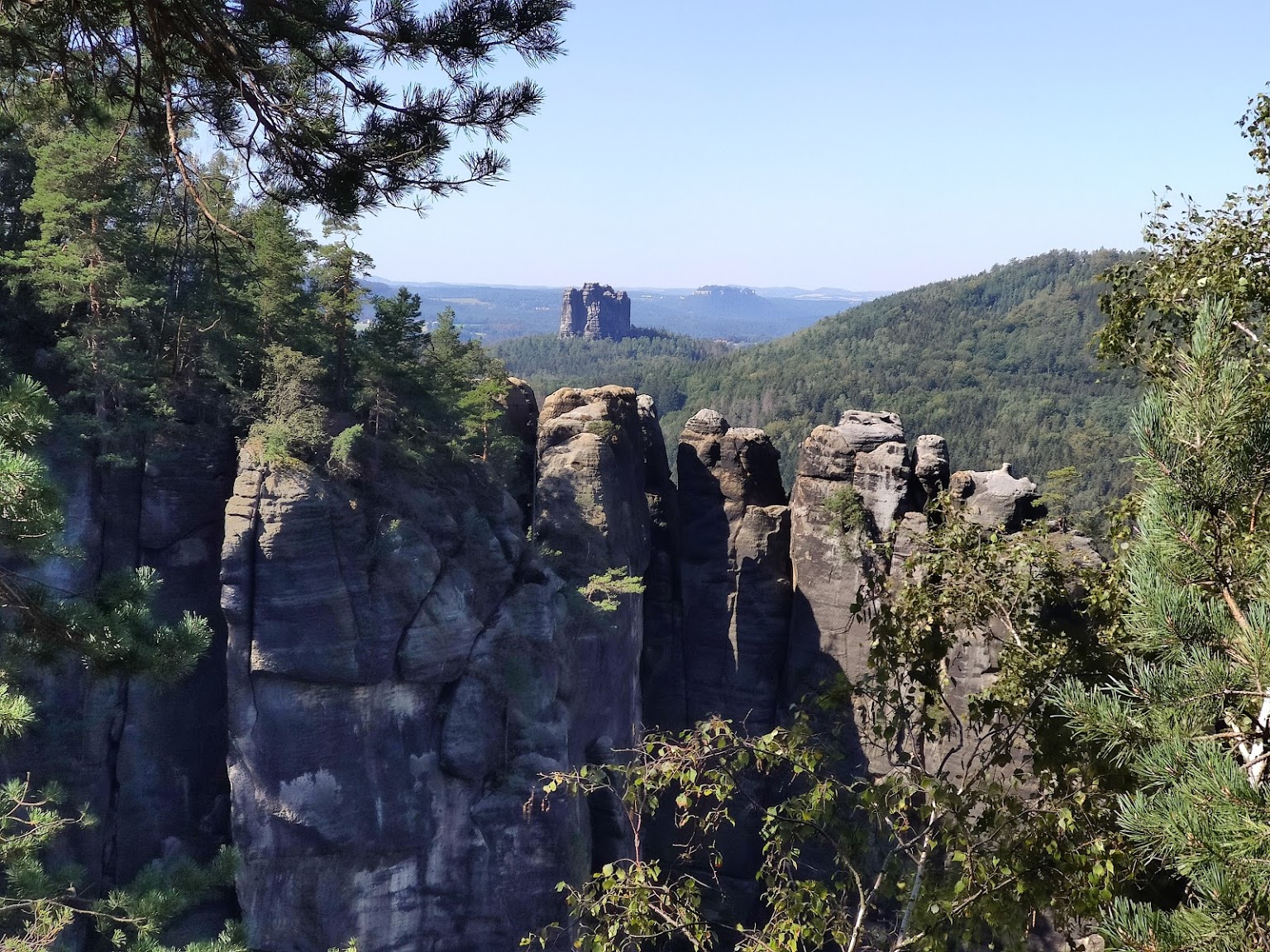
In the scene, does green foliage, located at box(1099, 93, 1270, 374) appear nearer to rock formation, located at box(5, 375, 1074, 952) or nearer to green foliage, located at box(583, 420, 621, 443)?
rock formation, located at box(5, 375, 1074, 952)

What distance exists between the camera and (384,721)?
66.5 feet

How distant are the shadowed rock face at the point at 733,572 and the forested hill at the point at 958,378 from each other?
31.2 meters

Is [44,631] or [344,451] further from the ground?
[344,451]

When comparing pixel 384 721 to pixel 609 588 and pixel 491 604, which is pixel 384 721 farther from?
pixel 609 588

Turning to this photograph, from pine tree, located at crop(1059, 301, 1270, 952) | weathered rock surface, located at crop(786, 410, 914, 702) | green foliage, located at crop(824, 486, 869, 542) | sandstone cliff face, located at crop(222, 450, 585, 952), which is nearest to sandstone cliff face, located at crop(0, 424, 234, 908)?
sandstone cliff face, located at crop(222, 450, 585, 952)

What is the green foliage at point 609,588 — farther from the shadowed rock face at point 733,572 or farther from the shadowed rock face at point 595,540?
the shadowed rock face at point 733,572

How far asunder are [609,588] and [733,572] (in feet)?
17.9

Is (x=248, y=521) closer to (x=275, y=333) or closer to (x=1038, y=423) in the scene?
(x=275, y=333)

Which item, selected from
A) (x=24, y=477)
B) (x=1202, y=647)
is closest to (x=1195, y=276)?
(x=1202, y=647)

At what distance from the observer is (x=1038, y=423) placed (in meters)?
82.9

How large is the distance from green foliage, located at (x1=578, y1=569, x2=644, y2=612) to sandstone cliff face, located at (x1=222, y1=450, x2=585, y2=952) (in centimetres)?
260

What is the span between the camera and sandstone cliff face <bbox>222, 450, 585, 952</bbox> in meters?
19.4

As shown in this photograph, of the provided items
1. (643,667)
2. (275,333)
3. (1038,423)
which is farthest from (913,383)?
(275,333)

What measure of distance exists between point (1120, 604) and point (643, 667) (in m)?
24.3
